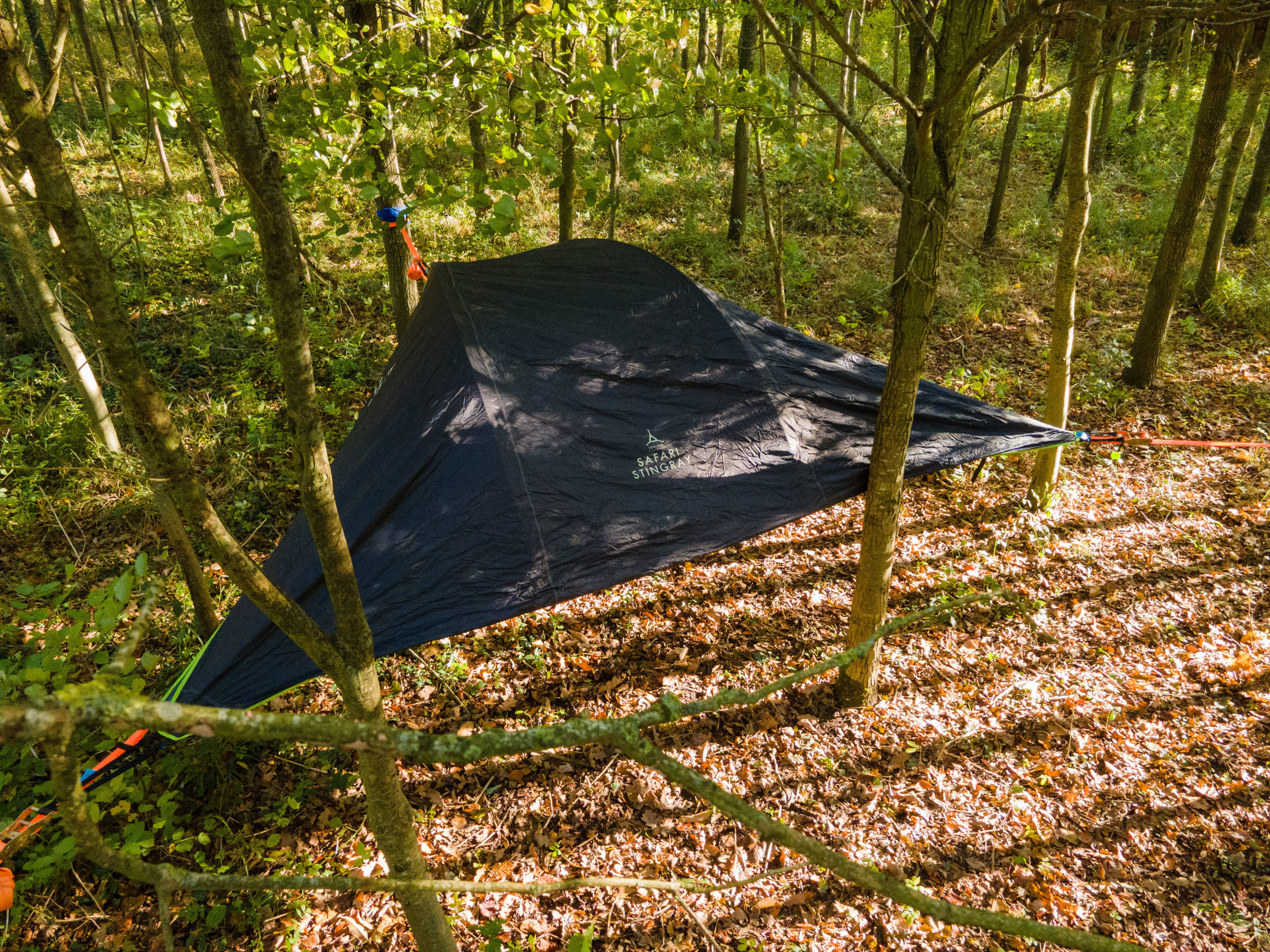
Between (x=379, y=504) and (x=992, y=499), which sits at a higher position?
(x=379, y=504)

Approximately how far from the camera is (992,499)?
17.8ft

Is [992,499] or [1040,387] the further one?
[1040,387]

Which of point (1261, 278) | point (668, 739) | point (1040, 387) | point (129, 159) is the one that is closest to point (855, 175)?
point (1261, 278)

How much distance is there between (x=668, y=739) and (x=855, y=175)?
36.6 ft

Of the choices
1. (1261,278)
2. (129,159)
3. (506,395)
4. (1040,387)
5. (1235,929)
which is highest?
(129,159)

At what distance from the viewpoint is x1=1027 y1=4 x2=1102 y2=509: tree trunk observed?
436 cm

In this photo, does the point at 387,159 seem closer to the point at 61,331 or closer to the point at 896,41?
the point at 61,331

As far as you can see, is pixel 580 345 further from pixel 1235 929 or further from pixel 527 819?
pixel 1235 929

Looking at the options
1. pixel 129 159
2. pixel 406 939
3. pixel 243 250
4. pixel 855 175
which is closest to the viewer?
pixel 243 250

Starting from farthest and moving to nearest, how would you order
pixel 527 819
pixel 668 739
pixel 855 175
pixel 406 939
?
pixel 855 175, pixel 668 739, pixel 527 819, pixel 406 939

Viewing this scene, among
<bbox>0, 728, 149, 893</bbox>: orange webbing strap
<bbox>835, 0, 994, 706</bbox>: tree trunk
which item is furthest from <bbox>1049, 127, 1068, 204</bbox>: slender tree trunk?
<bbox>0, 728, 149, 893</bbox>: orange webbing strap

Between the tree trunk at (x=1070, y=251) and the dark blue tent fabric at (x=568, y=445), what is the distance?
0.72m

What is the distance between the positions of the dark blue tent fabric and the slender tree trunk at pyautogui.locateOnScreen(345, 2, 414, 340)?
92 cm

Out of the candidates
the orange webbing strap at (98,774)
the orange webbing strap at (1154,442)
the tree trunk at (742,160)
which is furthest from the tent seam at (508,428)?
the tree trunk at (742,160)
